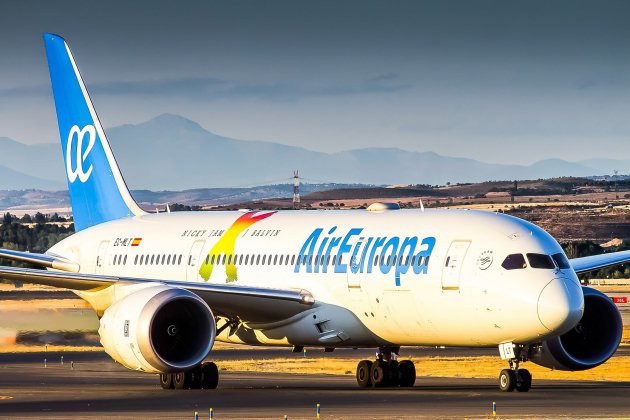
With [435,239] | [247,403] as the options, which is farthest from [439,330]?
[247,403]

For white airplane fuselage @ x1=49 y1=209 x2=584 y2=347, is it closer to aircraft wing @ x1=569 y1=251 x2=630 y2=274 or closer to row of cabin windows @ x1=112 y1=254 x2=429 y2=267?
row of cabin windows @ x1=112 y1=254 x2=429 y2=267

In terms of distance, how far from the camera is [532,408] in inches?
1481

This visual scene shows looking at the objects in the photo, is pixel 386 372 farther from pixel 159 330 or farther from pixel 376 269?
pixel 159 330

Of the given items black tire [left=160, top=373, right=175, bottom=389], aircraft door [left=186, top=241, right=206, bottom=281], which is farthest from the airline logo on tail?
black tire [left=160, top=373, right=175, bottom=389]

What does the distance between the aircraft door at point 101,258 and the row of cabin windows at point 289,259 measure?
570 centimetres

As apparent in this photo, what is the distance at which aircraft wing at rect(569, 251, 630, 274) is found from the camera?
49.3 metres

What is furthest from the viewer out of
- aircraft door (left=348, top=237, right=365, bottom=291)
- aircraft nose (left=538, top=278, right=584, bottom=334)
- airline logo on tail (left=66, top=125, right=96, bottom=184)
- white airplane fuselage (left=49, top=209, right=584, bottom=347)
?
airline logo on tail (left=66, top=125, right=96, bottom=184)

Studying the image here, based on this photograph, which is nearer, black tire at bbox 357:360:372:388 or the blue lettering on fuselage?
the blue lettering on fuselage

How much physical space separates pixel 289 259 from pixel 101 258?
1006 centimetres

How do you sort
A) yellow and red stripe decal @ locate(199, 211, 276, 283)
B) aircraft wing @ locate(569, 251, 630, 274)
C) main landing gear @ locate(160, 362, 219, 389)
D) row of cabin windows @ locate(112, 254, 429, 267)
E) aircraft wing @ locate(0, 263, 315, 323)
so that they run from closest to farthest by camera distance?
row of cabin windows @ locate(112, 254, 429, 267) → aircraft wing @ locate(0, 263, 315, 323) → main landing gear @ locate(160, 362, 219, 389) → aircraft wing @ locate(569, 251, 630, 274) → yellow and red stripe decal @ locate(199, 211, 276, 283)

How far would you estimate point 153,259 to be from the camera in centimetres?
5359

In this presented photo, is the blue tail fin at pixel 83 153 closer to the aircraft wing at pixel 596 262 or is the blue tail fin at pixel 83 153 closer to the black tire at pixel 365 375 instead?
the black tire at pixel 365 375

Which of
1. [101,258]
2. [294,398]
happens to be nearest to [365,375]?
[294,398]

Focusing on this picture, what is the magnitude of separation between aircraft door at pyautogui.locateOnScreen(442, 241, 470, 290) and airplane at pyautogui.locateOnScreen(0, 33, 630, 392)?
0.04m
